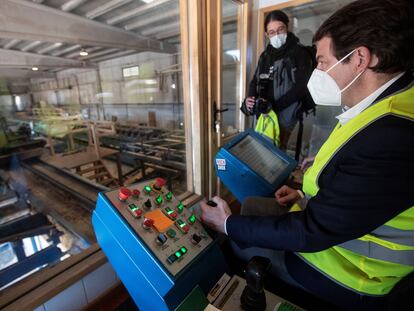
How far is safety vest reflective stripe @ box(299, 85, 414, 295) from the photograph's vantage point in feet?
1.62

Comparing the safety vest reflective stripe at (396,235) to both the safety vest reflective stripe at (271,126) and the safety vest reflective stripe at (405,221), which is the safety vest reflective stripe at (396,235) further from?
the safety vest reflective stripe at (271,126)

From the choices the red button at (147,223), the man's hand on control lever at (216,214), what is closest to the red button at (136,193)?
the red button at (147,223)

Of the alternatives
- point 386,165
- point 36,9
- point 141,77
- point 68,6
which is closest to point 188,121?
point 386,165

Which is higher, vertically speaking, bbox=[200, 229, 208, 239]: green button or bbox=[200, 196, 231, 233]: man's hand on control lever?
bbox=[200, 196, 231, 233]: man's hand on control lever

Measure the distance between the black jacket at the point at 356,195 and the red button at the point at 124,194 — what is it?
407mm

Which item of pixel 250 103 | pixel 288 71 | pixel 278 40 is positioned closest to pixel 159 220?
pixel 250 103

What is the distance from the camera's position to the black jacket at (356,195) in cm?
45

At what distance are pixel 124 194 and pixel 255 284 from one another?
1.51 ft

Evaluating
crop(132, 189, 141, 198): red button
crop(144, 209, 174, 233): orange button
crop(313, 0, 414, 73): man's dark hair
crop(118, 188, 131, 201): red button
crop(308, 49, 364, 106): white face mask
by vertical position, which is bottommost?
crop(144, 209, 174, 233): orange button

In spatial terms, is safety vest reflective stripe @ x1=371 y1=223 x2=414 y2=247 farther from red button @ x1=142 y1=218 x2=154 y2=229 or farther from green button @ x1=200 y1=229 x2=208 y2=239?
red button @ x1=142 y1=218 x2=154 y2=229

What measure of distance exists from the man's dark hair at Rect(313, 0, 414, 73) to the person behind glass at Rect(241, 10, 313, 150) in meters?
1.04

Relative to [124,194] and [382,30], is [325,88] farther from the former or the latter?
[124,194]

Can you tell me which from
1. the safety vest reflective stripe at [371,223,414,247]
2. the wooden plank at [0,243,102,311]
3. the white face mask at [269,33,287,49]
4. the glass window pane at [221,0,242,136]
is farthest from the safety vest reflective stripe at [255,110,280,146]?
the wooden plank at [0,243,102,311]

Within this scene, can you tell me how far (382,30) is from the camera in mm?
516
